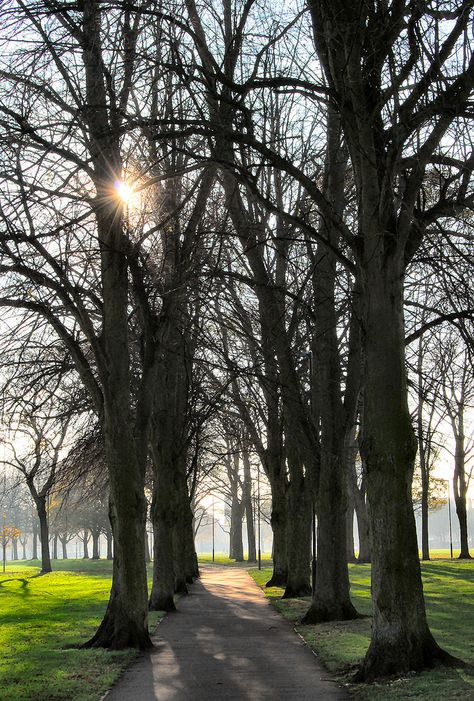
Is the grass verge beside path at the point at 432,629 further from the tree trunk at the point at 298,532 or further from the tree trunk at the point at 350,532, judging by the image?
the tree trunk at the point at 350,532

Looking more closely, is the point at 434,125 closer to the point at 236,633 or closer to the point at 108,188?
the point at 108,188

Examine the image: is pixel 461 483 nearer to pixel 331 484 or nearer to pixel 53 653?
pixel 331 484

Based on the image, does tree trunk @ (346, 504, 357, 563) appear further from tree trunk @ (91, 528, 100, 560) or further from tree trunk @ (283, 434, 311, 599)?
tree trunk @ (91, 528, 100, 560)

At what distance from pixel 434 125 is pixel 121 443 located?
658cm

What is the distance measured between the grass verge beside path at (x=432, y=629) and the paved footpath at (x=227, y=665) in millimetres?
261

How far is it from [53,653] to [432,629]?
6.25m

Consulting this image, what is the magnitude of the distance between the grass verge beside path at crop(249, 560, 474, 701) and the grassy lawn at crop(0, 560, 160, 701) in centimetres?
270

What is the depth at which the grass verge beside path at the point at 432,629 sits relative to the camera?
26.4 ft

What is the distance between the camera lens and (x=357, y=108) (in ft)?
31.8

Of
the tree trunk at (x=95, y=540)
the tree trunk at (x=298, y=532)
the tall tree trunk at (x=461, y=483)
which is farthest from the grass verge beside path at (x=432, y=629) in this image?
the tree trunk at (x=95, y=540)

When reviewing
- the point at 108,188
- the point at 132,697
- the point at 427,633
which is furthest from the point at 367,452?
the point at 108,188

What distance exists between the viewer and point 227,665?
37.0 ft

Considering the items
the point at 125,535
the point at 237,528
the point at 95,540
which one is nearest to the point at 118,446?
the point at 125,535

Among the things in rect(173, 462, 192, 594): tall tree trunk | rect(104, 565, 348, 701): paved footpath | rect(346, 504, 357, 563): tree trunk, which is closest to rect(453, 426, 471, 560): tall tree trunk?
rect(346, 504, 357, 563): tree trunk
